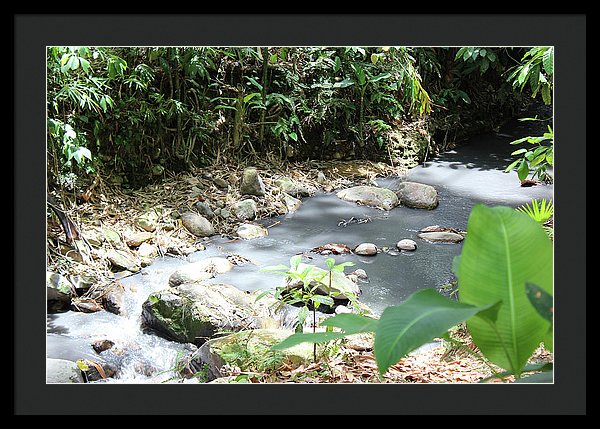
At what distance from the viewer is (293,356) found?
1292mm

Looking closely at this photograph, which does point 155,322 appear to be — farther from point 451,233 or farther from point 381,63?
point 381,63

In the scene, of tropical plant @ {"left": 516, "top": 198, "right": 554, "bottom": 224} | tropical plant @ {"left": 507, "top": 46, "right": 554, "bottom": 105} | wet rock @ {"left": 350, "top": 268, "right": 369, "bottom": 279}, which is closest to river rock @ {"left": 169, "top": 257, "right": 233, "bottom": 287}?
wet rock @ {"left": 350, "top": 268, "right": 369, "bottom": 279}

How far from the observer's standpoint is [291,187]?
2064 millimetres

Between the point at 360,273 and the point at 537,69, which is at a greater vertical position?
the point at 537,69

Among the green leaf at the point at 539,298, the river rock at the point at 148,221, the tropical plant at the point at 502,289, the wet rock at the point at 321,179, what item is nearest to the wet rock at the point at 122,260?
the river rock at the point at 148,221

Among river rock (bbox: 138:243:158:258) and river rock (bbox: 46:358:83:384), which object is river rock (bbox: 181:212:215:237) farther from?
river rock (bbox: 46:358:83:384)

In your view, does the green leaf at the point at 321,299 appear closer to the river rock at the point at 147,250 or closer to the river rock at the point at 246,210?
the river rock at the point at 246,210

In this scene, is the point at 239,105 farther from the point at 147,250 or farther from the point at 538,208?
the point at 538,208

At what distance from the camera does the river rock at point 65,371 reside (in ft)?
4.00

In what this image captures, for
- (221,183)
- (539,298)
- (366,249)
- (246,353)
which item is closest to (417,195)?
(366,249)

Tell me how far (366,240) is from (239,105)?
806mm

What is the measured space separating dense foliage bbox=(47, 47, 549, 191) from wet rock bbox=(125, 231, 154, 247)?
0.26 m
